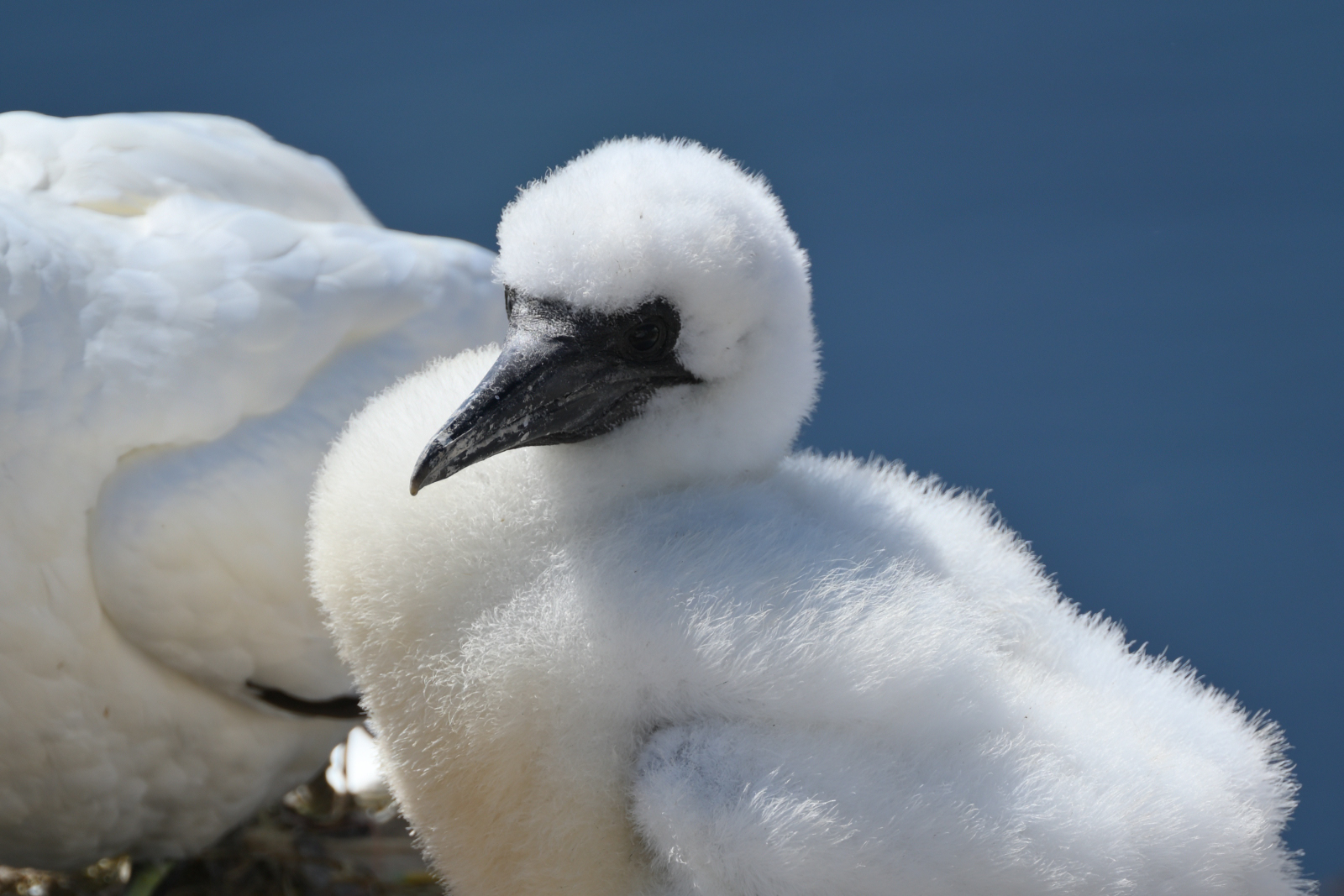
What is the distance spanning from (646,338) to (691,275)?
0.29 feet

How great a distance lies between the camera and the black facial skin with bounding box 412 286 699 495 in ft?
4.36

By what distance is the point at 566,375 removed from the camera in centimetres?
136

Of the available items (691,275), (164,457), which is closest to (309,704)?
(164,457)

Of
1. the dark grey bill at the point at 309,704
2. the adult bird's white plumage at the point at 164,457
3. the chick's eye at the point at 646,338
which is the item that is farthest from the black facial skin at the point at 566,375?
the dark grey bill at the point at 309,704

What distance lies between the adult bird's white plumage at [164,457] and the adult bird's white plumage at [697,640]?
0.44 metres

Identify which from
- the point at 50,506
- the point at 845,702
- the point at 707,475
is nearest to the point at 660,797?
the point at 845,702

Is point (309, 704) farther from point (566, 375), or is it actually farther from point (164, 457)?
point (566, 375)

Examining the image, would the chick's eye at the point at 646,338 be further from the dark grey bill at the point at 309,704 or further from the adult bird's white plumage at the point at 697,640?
the dark grey bill at the point at 309,704

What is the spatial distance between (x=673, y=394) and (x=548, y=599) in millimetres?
266

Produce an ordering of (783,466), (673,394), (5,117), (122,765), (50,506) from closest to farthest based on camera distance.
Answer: (673,394)
(783,466)
(50,506)
(122,765)
(5,117)

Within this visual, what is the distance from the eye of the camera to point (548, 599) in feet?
4.25

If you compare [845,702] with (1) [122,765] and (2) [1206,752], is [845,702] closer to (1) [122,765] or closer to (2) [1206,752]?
(2) [1206,752]

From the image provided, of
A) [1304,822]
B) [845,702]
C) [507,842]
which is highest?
[845,702]

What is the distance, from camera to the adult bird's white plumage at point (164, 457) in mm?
1746
